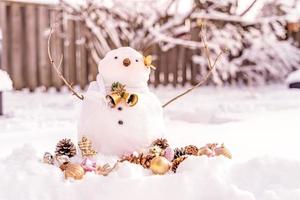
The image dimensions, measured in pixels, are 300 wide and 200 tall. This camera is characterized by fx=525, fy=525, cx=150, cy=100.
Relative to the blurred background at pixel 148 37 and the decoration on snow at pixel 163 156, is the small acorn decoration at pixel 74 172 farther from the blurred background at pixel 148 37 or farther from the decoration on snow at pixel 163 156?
the blurred background at pixel 148 37

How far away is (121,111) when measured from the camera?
112 inches

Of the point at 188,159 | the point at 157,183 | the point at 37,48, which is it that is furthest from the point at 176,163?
the point at 37,48

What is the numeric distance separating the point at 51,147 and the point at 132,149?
0.83 meters

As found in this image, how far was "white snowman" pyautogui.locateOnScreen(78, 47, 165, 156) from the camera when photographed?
9.29 feet

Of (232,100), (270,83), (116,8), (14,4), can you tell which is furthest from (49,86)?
(270,83)

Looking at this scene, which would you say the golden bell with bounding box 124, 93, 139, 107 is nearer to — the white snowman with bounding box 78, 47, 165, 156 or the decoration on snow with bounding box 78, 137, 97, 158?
the white snowman with bounding box 78, 47, 165, 156

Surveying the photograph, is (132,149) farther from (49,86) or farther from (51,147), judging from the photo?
(49,86)

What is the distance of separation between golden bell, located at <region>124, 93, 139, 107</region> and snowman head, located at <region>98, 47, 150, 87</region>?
0.11 m

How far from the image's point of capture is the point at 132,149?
2.86 meters

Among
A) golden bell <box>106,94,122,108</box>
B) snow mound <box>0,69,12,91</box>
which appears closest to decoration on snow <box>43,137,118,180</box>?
golden bell <box>106,94,122,108</box>

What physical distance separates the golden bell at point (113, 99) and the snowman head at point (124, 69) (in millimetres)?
121

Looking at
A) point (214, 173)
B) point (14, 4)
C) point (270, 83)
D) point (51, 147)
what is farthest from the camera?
point (270, 83)

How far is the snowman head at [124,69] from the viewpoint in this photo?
9.48 ft

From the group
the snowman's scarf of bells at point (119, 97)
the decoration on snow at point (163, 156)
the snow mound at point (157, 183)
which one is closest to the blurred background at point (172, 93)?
the snow mound at point (157, 183)
